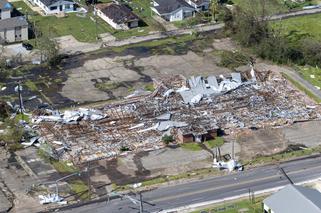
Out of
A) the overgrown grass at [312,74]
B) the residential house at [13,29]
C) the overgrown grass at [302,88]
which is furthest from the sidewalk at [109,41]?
the overgrown grass at [302,88]

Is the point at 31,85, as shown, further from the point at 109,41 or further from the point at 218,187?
the point at 218,187

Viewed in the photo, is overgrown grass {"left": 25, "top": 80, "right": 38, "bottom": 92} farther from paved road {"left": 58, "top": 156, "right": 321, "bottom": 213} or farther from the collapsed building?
paved road {"left": 58, "top": 156, "right": 321, "bottom": 213}

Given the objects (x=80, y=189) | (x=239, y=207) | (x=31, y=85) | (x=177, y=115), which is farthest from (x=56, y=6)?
(x=239, y=207)

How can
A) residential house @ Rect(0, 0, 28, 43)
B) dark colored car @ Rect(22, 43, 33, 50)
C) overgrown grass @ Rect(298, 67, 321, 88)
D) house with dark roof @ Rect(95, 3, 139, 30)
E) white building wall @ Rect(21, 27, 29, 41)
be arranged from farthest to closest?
house with dark roof @ Rect(95, 3, 139, 30) → white building wall @ Rect(21, 27, 29, 41) → residential house @ Rect(0, 0, 28, 43) → dark colored car @ Rect(22, 43, 33, 50) → overgrown grass @ Rect(298, 67, 321, 88)

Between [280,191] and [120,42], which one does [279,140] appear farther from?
[120,42]

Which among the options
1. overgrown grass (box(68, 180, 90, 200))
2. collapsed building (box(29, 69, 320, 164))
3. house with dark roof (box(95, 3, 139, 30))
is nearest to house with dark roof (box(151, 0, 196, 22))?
house with dark roof (box(95, 3, 139, 30))

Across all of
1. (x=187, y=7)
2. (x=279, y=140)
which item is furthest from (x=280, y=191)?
(x=187, y=7)

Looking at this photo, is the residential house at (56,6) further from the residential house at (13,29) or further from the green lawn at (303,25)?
the green lawn at (303,25)
